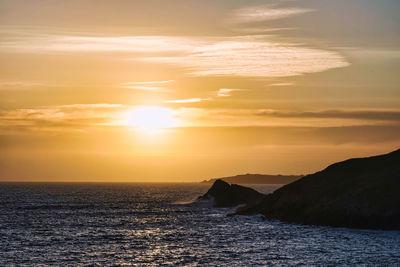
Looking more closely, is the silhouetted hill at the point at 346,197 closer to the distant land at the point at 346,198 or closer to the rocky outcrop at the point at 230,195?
the distant land at the point at 346,198

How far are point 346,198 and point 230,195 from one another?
61702mm

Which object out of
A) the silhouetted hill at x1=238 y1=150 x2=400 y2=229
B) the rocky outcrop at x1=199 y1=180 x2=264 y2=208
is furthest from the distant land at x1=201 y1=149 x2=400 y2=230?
the rocky outcrop at x1=199 y1=180 x2=264 y2=208

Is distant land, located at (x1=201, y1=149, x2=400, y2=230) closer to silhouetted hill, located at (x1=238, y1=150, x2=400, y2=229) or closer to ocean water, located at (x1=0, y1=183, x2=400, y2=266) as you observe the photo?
silhouetted hill, located at (x1=238, y1=150, x2=400, y2=229)

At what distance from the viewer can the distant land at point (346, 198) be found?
282 ft

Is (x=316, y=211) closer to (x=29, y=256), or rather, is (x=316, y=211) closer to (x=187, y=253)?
(x=187, y=253)

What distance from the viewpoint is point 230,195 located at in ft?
497

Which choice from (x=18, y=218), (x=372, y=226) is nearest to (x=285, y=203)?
(x=372, y=226)

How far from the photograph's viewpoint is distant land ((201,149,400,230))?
8588cm

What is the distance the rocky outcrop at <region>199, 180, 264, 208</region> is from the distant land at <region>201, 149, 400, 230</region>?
83.5 ft

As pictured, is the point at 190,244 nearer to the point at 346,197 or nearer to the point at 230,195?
the point at 346,197

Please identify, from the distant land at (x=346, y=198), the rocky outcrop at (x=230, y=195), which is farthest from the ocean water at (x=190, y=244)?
the rocky outcrop at (x=230, y=195)

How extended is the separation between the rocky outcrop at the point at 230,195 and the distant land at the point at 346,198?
25.4 metres

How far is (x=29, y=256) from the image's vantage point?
5912cm

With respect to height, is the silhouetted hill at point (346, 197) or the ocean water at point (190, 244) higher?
the silhouetted hill at point (346, 197)
